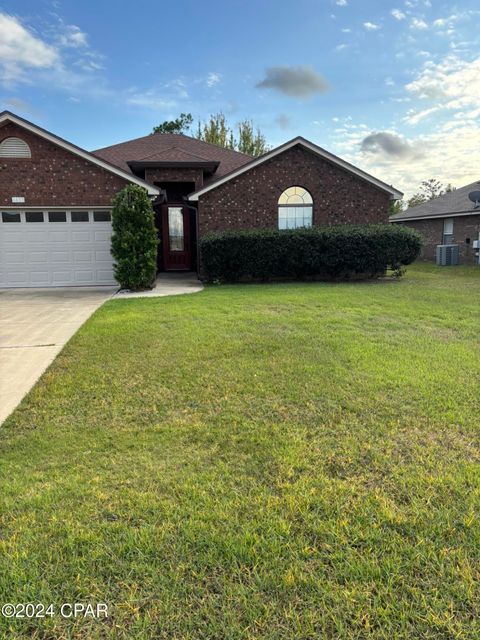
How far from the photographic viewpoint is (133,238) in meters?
12.6

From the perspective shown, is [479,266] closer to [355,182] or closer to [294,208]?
[355,182]

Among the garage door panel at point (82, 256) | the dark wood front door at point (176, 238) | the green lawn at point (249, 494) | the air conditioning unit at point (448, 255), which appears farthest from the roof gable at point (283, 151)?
the green lawn at point (249, 494)

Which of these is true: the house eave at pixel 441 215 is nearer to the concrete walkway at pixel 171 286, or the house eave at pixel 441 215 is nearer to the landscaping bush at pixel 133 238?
the concrete walkway at pixel 171 286

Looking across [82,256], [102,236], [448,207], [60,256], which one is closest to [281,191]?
[102,236]

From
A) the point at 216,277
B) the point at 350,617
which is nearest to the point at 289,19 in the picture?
the point at 216,277

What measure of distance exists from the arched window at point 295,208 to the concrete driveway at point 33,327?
6731 millimetres

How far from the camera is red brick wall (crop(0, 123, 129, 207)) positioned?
545 inches

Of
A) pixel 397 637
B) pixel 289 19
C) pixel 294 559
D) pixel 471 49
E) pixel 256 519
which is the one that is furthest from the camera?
pixel 289 19

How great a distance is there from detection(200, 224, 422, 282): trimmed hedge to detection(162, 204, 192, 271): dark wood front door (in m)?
4.34

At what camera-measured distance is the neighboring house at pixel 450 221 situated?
22725 mm

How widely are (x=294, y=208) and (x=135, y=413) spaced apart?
43.2 feet

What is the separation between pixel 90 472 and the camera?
321 centimetres

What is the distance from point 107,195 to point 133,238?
272 centimetres

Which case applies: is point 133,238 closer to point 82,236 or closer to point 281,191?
point 82,236
